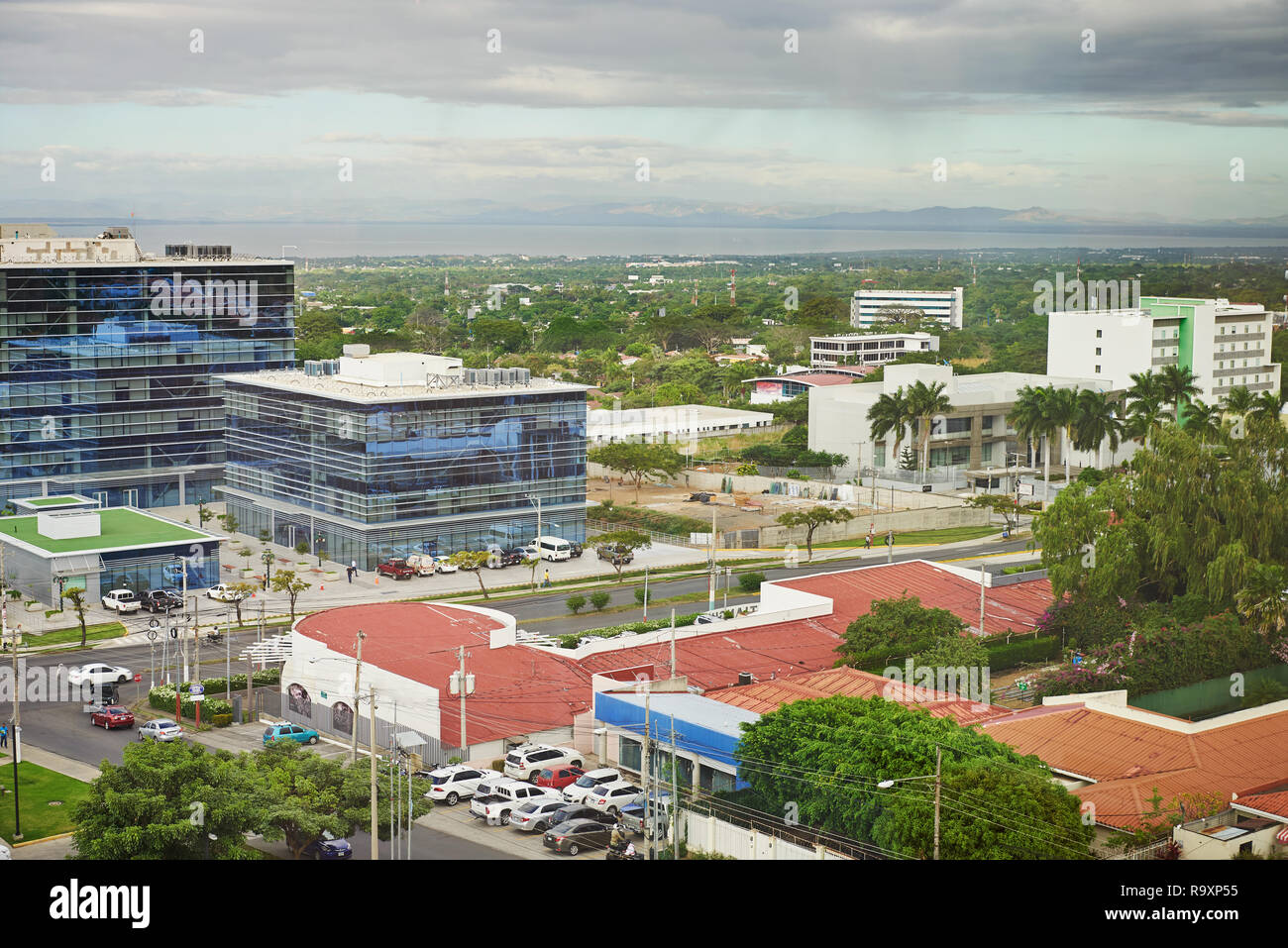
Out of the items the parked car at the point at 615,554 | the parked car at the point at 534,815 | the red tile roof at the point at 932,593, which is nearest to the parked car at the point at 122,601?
the parked car at the point at 615,554

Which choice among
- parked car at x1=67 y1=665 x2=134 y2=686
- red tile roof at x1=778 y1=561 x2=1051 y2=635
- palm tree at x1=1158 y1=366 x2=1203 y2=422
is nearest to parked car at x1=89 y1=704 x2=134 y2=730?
parked car at x1=67 y1=665 x2=134 y2=686

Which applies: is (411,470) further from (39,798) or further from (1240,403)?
(1240,403)

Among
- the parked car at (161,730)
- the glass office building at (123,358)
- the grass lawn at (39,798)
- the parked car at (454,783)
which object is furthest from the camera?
the glass office building at (123,358)

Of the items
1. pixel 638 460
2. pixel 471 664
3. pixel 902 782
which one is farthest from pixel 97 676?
pixel 638 460

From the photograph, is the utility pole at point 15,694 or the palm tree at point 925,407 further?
the palm tree at point 925,407

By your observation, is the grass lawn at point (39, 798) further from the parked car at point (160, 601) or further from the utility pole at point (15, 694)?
the parked car at point (160, 601)

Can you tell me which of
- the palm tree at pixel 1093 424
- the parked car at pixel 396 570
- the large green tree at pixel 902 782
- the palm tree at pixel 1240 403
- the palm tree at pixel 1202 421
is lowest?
the parked car at pixel 396 570
